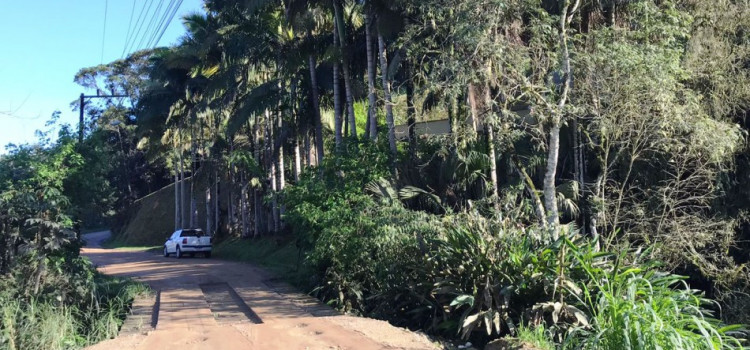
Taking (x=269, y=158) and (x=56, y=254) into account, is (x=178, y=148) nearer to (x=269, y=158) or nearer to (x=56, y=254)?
(x=269, y=158)

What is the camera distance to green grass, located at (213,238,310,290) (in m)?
17.8

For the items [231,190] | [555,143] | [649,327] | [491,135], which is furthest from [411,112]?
[231,190]

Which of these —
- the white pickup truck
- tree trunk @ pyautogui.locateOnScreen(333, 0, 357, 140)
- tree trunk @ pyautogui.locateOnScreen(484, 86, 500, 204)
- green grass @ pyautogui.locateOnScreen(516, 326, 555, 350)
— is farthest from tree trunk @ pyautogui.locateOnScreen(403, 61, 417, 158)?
the white pickup truck

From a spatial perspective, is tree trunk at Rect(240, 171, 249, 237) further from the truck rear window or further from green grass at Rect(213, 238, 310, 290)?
the truck rear window

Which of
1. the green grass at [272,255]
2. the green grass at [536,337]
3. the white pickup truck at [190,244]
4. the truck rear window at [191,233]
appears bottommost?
the green grass at [536,337]

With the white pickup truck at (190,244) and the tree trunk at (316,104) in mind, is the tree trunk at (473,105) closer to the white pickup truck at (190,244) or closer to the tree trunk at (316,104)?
the tree trunk at (316,104)

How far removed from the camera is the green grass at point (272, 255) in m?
17.8

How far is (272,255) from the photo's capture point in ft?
90.4

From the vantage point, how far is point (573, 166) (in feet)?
56.2

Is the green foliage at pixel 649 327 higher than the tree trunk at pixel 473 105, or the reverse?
the tree trunk at pixel 473 105

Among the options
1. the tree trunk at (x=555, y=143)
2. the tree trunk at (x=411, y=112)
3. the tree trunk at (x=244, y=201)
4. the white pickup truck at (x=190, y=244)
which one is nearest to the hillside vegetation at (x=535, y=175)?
the tree trunk at (x=555, y=143)

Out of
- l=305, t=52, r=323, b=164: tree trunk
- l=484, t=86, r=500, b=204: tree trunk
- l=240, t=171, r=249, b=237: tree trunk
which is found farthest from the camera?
l=240, t=171, r=249, b=237: tree trunk

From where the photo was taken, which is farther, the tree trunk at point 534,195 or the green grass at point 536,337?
the tree trunk at point 534,195

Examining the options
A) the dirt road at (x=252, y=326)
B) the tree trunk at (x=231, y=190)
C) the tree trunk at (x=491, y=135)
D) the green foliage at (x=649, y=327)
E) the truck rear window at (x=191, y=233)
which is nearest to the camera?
the green foliage at (x=649, y=327)
